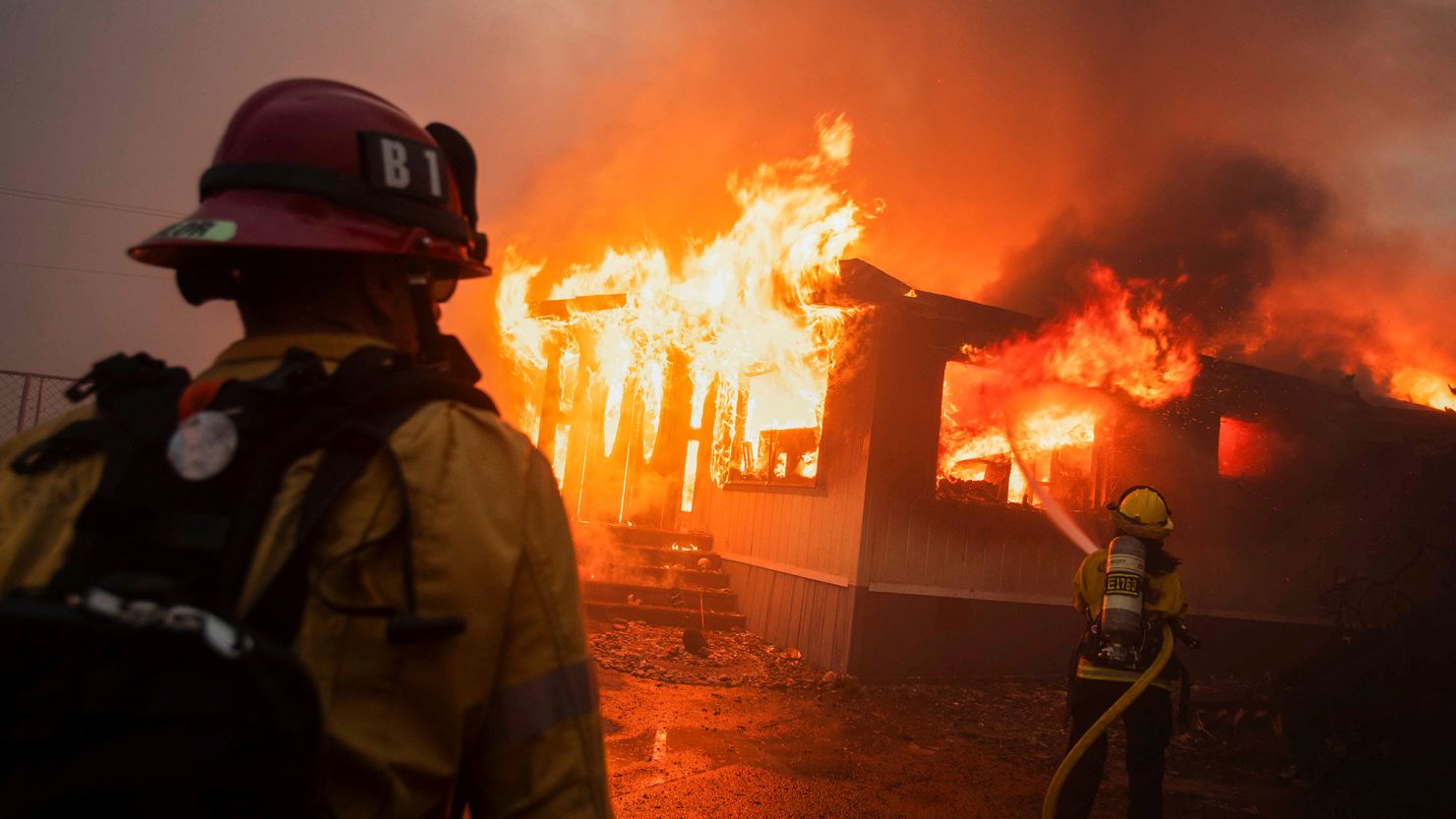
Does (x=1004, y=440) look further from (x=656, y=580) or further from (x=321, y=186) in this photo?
(x=321, y=186)

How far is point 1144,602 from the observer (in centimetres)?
539

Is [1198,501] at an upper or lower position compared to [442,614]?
upper

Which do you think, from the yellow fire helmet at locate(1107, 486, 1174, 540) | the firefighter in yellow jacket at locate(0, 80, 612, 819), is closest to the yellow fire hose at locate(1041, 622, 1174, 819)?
the yellow fire helmet at locate(1107, 486, 1174, 540)

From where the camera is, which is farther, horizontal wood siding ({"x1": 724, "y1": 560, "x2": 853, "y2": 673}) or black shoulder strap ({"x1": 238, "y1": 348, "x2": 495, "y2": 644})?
horizontal wood siding ({"x1": 724, "y1": 560, "x2": 853, "y2": 673})

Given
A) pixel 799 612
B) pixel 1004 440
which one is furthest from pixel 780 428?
pixel 1004 440

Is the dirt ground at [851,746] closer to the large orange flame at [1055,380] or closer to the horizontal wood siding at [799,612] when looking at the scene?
the horizontal wood siding at [799,612]

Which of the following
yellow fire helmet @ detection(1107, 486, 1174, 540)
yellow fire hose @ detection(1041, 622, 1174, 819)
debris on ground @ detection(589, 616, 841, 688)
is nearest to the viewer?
yellow fire hose @ detection(1041, 622, 1174, 819)

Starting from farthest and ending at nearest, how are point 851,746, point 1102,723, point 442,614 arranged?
point 851,746
point 1102,723
point 442,614

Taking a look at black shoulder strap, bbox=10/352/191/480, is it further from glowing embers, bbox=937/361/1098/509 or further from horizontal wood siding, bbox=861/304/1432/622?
glowing embers, bbox=937/361/1098/509

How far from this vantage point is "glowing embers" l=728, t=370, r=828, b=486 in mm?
12008

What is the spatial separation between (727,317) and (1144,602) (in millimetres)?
8594

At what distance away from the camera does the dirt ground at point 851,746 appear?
6.15m

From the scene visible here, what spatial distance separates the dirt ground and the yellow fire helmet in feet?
7.35

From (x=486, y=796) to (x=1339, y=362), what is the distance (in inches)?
779
